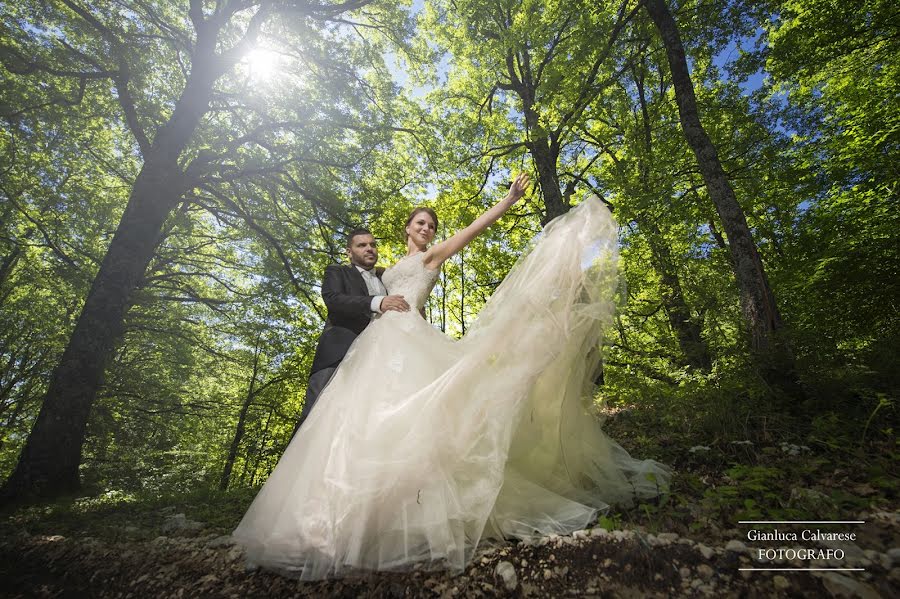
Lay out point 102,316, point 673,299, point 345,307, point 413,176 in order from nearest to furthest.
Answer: point 345,307 → point 102,316 → point 673,299 → point 413,176

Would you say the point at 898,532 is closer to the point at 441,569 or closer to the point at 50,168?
the point at 441,569

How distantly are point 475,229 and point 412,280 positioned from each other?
84 cm

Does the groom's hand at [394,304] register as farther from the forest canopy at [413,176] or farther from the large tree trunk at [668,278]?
the large tree trunk at [668,278]

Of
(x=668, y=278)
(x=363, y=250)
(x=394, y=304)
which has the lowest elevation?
(x=394, y=304)

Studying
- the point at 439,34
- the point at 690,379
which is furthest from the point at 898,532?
the point at 439,34

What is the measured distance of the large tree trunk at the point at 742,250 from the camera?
4.06 metres

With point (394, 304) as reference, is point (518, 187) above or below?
above

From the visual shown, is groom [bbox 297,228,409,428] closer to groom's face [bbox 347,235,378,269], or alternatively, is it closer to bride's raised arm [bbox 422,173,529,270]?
groom's face [bbox 347,235,378,269]

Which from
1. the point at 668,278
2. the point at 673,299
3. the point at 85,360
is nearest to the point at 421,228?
the point at 85,360

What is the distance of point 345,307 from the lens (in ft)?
10.6

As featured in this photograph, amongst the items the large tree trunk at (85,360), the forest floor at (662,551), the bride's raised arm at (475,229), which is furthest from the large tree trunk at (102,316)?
the bride's raised arm at (475,229)

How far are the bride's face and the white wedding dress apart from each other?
695 millimetres

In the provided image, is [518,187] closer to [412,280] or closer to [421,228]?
[421,228]

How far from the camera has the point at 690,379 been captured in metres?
6.34
